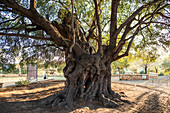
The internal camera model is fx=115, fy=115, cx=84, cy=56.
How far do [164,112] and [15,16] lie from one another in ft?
27.7

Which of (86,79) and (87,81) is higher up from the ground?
(86,79)

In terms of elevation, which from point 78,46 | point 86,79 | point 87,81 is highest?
point 78,46

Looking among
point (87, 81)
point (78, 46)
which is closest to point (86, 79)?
point (87, 81)

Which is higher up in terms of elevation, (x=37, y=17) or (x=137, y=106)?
(x=37, y=17)

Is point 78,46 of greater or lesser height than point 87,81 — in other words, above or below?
above

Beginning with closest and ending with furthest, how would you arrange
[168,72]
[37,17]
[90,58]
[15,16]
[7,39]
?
[37,17] < [90,58] < [15,16] < [7,39] < [168,72]

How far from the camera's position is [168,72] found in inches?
963

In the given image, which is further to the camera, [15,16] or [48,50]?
[48,50]

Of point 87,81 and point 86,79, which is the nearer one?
point 86,79

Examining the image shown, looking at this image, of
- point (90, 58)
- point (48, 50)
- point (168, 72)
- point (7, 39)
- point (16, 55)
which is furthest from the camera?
point (168, 72)

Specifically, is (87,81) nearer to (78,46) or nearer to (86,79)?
(86,79)

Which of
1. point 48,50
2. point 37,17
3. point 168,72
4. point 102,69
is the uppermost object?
point 37,17

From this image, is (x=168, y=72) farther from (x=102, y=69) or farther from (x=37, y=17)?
(x=37, y=17)

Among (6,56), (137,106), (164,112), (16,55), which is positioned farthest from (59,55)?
(164,112)
